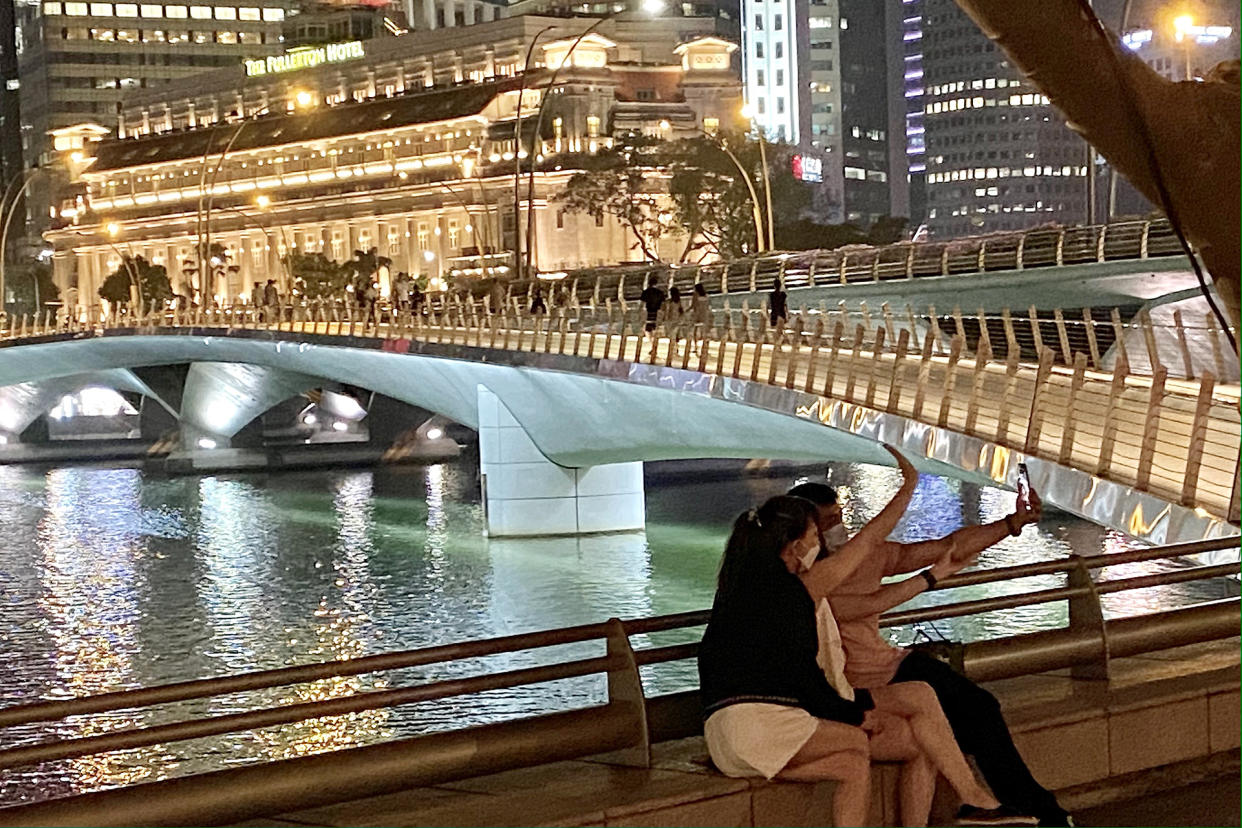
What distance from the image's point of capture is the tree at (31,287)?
480 feet

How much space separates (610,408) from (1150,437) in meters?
21.3

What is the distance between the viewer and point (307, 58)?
145250mm

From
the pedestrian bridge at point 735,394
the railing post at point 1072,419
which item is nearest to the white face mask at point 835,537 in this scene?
the pedestrian bridge at point 735,394

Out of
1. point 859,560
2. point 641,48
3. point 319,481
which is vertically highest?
point 641,48

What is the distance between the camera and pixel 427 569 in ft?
117

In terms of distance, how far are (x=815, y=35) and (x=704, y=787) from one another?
187982 mm

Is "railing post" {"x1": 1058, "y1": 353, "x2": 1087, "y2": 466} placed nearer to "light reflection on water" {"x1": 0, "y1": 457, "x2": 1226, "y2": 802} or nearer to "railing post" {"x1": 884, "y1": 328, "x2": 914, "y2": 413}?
"light reflection on water" {"x1": 0, "y1": 457, "x2": 1226, "y2": 802}

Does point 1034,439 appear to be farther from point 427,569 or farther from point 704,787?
point 427,569

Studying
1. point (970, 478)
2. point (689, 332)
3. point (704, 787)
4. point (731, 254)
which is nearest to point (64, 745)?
point (704, 787)

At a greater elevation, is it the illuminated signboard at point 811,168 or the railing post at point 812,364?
the illuminated signboard at point 811,168

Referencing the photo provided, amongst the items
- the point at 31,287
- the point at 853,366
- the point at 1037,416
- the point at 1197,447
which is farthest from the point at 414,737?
the point at 31,287

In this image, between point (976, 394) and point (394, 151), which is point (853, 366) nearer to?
point (976, 394)

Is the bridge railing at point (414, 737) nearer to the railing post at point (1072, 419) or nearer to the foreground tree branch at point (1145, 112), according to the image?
the foreground tree branch at point (1145, 112)

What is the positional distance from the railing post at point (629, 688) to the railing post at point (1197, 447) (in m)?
7.02
